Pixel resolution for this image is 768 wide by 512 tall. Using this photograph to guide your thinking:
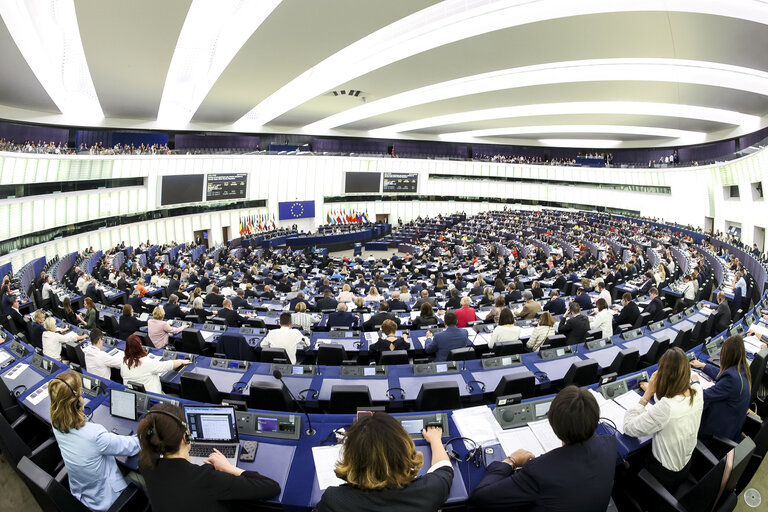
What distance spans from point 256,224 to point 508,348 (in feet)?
91.0

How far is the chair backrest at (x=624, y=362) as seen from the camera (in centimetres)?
513

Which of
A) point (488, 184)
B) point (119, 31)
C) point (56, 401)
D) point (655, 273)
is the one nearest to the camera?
point (56, 401)

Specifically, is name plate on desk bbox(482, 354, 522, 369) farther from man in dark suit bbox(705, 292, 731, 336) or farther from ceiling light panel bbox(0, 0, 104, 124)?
ceiling light panel bbox(0, 0, 104, 124)

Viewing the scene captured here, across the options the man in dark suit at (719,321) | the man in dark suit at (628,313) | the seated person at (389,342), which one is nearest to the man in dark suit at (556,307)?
the man in dark suit at (628,313)

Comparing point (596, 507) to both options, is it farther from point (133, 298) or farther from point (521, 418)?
point (133, 298)

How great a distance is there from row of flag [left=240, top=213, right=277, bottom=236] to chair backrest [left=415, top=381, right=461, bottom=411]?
27.4 meters

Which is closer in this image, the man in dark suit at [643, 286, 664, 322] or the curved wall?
the man in dark suit at [643, 286, 664, 322]

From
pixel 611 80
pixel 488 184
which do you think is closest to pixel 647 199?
pixel 488 184

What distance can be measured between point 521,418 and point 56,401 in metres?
3.45

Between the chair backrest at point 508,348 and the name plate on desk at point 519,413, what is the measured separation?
2055mm

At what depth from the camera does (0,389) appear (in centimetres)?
438

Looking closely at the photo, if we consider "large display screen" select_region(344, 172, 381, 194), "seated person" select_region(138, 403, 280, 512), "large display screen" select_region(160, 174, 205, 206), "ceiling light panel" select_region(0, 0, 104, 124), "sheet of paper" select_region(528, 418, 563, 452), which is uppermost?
"ceiling light panel" select_region(0, 0, 104, 124)

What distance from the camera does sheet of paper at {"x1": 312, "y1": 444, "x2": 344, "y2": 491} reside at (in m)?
3.01

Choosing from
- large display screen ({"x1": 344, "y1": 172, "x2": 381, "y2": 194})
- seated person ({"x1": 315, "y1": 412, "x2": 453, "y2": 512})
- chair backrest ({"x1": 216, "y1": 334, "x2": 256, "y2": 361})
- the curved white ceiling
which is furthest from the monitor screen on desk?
large display screen ({"x1": 344, "y1": 172, "x2": 381, "y2": 194})
